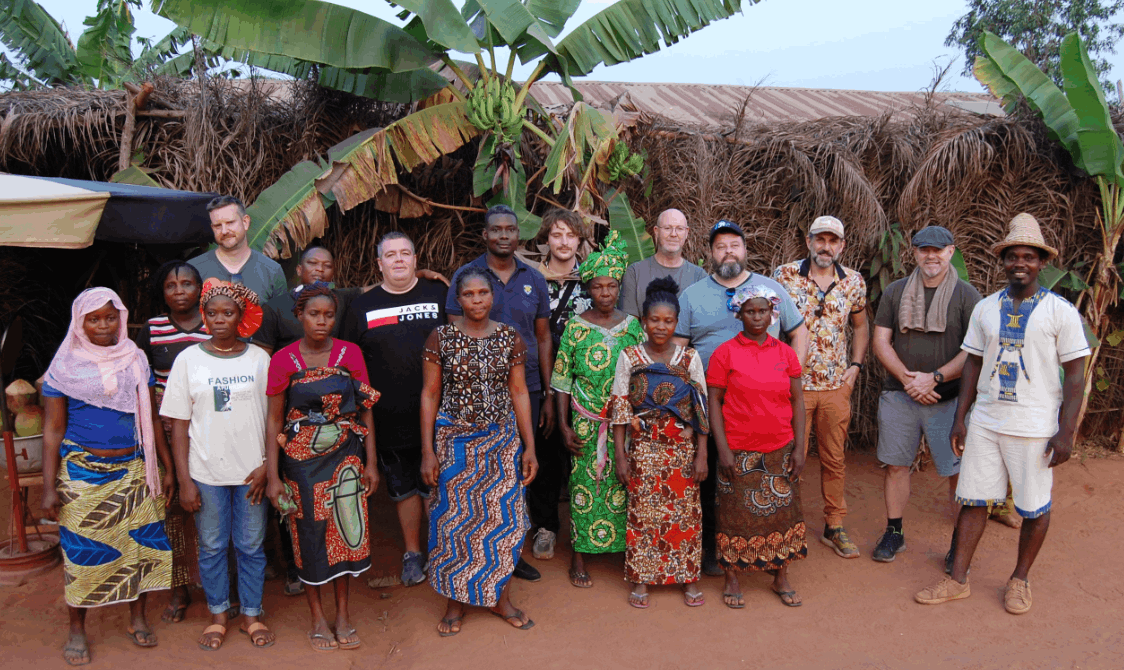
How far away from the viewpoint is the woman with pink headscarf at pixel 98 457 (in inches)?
122

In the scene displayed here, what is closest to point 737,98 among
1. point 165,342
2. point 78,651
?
point 165,342

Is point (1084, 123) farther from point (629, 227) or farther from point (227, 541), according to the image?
point (227, 541)

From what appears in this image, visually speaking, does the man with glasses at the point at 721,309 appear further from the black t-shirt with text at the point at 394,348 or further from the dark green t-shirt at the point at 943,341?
the black t-shirt with text at the point at 394,348

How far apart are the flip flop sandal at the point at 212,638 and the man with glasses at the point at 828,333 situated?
335 centimetres

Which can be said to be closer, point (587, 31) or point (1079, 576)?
point (1079, 576)

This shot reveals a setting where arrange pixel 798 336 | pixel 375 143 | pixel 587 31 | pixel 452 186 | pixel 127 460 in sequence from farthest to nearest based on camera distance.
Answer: pixel 452 186
pixel 587 31
pixel 375 143
pixel 798 336
pixel 127 460

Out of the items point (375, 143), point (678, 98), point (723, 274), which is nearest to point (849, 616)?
point (723, 274)

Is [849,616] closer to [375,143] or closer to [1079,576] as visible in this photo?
[1079,576]

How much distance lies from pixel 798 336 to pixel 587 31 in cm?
277

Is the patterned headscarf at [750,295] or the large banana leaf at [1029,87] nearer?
the patterned headscarf at [750,295]

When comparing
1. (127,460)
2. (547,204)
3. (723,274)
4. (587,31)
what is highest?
(587,31)

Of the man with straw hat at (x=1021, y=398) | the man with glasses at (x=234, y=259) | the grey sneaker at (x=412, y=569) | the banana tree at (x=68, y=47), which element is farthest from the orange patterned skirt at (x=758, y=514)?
the banana tree at (x=68, y=47)

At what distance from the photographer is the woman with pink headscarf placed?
3.11 metres

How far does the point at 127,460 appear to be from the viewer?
10.6 feet
